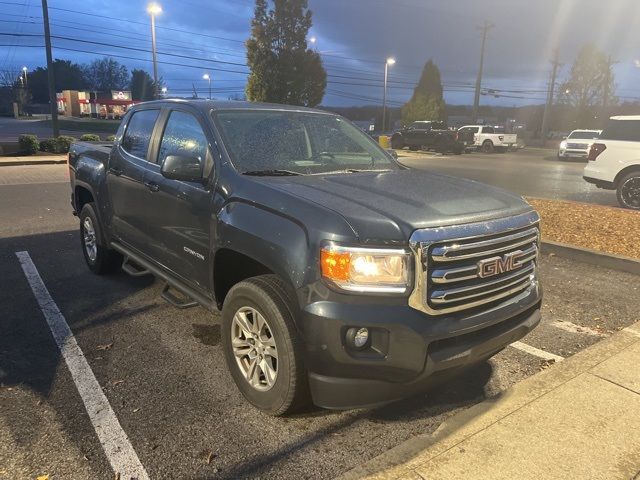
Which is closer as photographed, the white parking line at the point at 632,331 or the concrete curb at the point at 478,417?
the concrete curb at the point at 478,417

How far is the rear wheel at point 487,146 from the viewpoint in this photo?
114 feet

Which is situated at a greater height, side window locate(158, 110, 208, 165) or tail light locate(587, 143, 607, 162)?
side window locate(158, 110, 208, 165)

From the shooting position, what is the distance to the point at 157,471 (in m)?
2.60

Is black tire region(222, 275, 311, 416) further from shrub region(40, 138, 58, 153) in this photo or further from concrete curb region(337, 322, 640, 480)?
shrub region(40, 138, 58, 153)

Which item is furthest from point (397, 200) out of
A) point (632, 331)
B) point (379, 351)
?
point (632, 331)

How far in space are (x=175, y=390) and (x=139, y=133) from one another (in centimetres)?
246

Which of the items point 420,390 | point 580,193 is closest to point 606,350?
point 420,390

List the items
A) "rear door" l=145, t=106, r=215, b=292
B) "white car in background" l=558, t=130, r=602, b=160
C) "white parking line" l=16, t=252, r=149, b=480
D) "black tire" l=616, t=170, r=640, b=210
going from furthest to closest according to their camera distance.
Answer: "white car in background" l=558, t=130, r=602, b=160
"black tire" l=616, t=170, r=640, b=210
"rear door" l=145, t=106, r=215, b=292
"white parking line" l=16, t=252, r=149, b=480

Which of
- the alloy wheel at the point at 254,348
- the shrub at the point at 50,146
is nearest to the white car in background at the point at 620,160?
the alloy wheel at the point at 254,348

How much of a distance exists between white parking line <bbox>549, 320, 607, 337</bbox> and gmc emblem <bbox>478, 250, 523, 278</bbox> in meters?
1.86

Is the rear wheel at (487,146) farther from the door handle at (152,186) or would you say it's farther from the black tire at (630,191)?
the door handle at (152,186)

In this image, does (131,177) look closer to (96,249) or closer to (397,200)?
(96,249)

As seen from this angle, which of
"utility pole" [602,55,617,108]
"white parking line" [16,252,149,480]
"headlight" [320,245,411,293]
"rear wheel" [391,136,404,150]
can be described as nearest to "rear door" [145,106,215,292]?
"white parking line" [16,252,149,480]

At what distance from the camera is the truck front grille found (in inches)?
102
